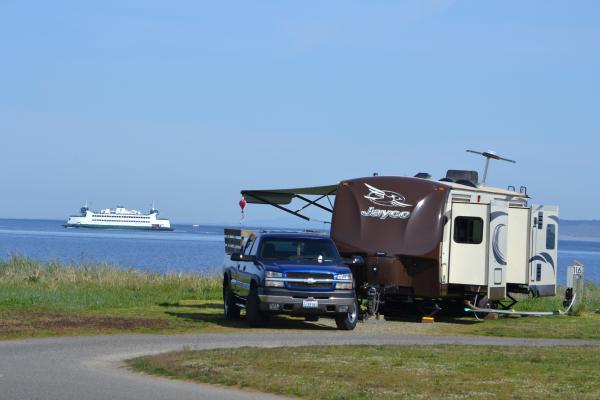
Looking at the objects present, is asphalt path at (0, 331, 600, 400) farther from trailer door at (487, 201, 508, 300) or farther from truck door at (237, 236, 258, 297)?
trailer door at (487, 201, 508, 300)

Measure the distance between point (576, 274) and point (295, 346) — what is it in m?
12.6

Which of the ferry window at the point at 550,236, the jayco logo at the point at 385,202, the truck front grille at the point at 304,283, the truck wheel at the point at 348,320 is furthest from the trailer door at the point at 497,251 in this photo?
the truck front grille at the point at 304,283

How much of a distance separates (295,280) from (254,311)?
104 cm

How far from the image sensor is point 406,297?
24969 millimetres

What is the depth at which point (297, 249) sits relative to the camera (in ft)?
75.5

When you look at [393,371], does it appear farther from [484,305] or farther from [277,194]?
[277,194]

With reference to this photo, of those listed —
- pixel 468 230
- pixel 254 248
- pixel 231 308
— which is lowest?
pixel 231 308

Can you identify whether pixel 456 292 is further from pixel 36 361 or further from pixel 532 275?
pixel 36 361

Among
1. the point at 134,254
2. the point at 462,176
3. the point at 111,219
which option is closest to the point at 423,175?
the point at 462,176

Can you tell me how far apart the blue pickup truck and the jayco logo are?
2156 millimetres

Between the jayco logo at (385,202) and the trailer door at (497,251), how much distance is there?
195 cm

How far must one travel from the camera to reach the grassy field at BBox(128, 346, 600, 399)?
13078mm

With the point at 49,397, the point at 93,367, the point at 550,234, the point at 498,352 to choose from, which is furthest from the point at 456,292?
the point at 49,397

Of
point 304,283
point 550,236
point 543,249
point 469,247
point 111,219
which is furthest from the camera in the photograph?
point 111,219
